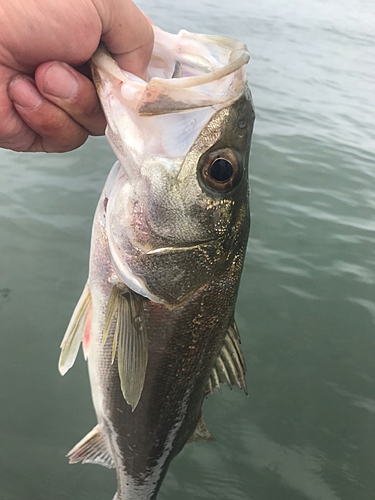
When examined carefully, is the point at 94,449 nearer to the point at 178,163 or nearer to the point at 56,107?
the point at 178,163

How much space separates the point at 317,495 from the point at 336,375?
38.3 inches

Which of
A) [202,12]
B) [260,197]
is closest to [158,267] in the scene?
[260,197]

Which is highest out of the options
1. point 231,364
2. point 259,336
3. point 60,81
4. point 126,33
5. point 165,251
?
point 126,33

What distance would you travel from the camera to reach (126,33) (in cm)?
138

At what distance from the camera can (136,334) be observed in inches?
63.2

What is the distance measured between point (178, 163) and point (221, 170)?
162 mm

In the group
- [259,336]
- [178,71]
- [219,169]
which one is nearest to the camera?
[219,169]

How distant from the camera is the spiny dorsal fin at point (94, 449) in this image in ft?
6.51

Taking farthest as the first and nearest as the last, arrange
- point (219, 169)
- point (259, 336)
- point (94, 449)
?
point (259, 336) < point (94, 449) < point (219, 169)

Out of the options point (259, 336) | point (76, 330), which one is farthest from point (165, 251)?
point (259, 336)

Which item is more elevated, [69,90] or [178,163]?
[69,90]

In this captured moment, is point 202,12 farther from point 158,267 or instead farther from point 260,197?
point 158,267

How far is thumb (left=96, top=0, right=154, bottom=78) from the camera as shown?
4.36 feet

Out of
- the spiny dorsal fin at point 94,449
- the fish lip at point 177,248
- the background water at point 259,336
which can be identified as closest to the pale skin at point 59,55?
the fish lip at point 177,248
